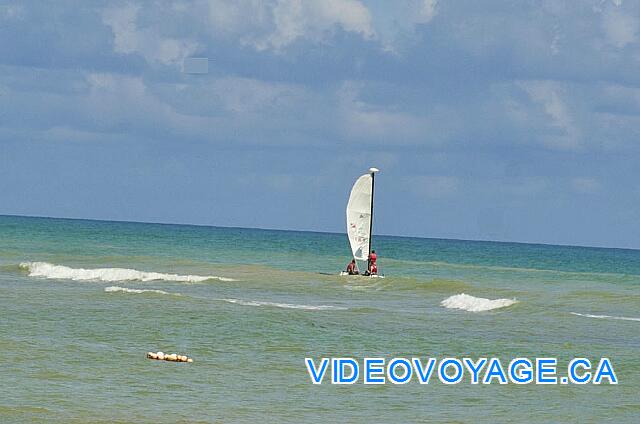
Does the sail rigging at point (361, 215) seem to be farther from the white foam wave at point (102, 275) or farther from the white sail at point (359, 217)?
the white foam wave at point (102, 275)

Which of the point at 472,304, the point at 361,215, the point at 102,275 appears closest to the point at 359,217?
the point at 361,215

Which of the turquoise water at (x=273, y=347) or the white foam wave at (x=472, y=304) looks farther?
the white foam wave at (x=472, y=304)

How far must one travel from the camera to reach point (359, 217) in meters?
57.2

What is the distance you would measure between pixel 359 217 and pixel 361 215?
0.51 ft

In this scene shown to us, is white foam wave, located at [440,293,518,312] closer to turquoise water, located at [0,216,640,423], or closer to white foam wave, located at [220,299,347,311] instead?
turquoise water, located at [0,216,640,423]

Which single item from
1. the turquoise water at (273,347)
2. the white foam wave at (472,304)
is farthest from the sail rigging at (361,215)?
the white foam wave at (472,304)

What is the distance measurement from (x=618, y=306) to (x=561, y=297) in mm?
4969

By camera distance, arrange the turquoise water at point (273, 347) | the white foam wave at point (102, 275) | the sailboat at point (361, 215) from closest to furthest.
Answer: the turquoise water at point (273, 347) < the white foam wave at point (102, 275) < the sailboat at point (361, 215)

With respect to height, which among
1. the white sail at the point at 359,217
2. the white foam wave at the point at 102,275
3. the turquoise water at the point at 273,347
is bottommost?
the turquoise water at the point at 273,347

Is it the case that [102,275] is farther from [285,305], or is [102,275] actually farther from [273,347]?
[273,347]

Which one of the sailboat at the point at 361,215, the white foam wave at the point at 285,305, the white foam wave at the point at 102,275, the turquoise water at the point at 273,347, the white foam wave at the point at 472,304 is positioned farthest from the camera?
the sailboat at the point at 361,215

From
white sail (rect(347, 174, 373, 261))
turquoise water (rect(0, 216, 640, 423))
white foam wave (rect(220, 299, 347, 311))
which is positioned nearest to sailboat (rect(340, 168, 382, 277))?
white sail (rect(347, 174, 373, 261))

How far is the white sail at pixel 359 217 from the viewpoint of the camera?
5641 cm

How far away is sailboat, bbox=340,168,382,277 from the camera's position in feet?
185
